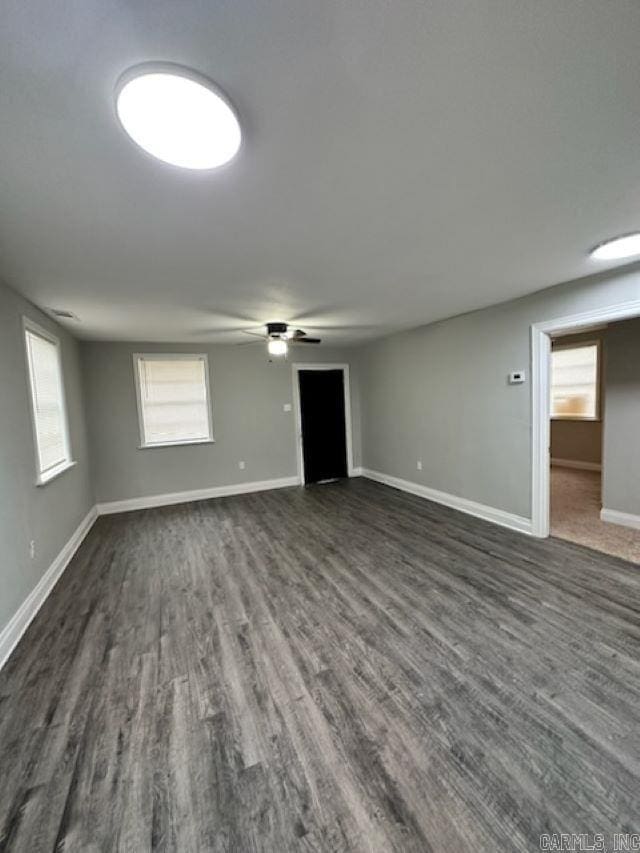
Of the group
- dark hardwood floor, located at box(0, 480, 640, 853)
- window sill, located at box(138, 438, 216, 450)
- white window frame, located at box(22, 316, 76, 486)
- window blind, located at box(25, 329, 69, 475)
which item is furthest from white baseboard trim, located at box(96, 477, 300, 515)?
dark hardwood floor, located at box(0, 480, 640, 853)

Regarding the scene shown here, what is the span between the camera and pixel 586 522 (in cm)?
386

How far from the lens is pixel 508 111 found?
3.82ft

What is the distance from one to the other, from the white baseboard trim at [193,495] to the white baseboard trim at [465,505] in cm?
170

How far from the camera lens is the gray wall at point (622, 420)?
3.62 metres

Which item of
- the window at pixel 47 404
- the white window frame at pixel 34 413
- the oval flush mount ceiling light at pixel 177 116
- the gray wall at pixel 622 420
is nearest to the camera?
the oval flush mount ceiling light at pixel 177 116

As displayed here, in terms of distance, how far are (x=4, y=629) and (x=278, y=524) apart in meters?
2.58

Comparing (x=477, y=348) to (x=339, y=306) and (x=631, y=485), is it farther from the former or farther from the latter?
(x=631, y=485)

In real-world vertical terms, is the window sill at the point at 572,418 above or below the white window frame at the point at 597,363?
below

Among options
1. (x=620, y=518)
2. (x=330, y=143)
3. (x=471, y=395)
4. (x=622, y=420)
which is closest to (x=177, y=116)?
(x=330, y=143)

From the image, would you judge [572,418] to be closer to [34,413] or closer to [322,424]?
[322,424]

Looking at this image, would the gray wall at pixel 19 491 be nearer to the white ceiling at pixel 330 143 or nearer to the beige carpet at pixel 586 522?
the white ceiling at pixel 330 143

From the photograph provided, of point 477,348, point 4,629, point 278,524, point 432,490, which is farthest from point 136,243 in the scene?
point 432,490

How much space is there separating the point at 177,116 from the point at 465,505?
444cm

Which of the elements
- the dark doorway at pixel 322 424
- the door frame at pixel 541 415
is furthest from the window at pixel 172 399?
the door frame at pixel 541 415
